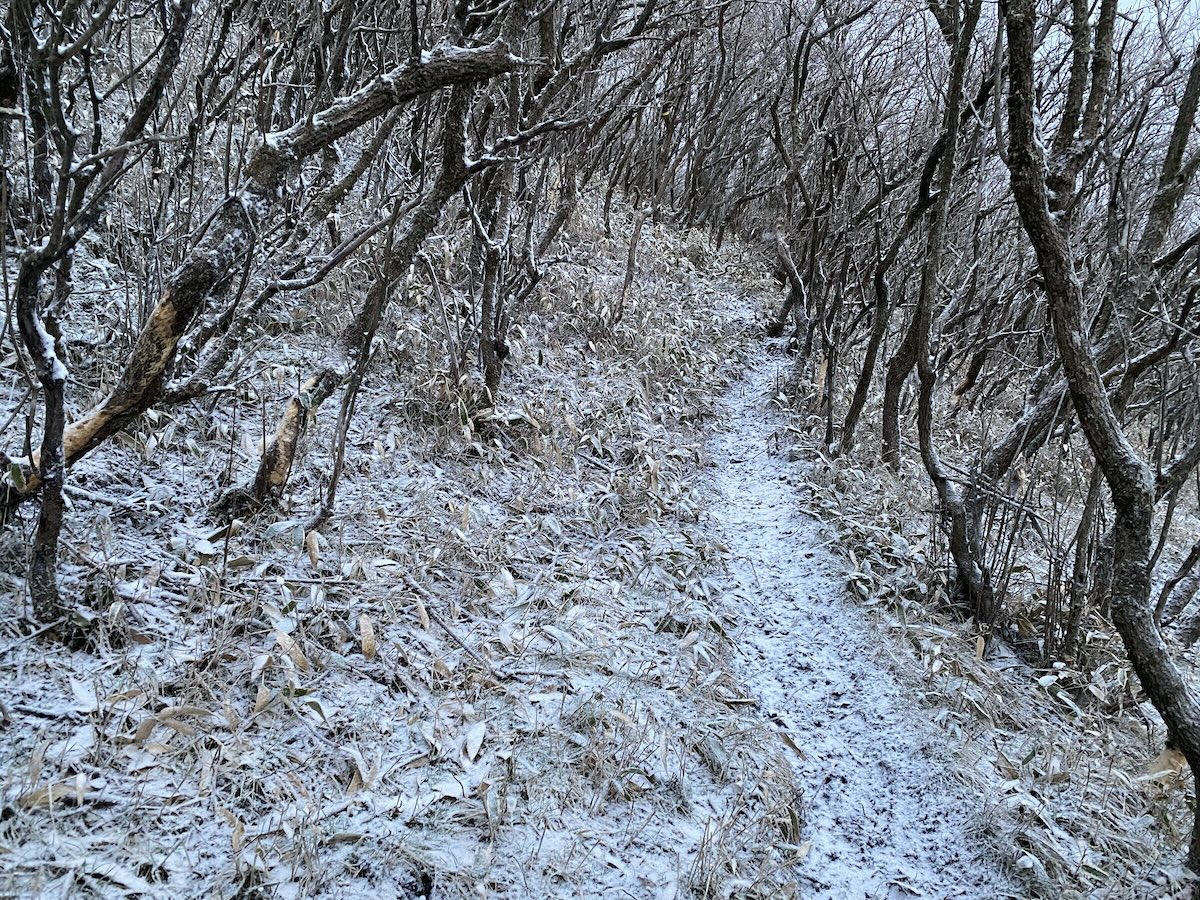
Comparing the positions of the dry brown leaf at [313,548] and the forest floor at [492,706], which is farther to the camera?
the dry brown leaf at [313,548]

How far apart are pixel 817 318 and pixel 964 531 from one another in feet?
14.6

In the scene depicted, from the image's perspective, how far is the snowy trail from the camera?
2822 mm

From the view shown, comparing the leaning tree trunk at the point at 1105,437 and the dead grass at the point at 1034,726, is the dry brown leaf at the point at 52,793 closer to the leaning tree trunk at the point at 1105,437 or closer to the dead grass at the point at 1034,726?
the dead grass at the point at 1034,726

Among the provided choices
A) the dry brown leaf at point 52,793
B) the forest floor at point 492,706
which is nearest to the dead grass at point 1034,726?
the forest floor at point 492,706

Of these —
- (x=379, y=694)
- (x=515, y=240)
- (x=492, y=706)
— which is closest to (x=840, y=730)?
(x=492, y=706)

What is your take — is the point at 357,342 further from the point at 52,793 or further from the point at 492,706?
the point at 52,793

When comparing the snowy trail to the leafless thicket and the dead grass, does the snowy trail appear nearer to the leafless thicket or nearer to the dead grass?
the dead grass

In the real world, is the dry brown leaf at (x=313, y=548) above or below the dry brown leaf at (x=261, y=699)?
above

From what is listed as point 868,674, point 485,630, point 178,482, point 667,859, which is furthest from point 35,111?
point 868,674

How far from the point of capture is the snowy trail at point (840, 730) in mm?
2822

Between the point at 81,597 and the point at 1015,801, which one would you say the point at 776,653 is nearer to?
the point at 1015,801

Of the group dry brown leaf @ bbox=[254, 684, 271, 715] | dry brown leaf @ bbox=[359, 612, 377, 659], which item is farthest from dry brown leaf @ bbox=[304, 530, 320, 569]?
dry brown leaf @ bbox=[254, 684, 271, 715]

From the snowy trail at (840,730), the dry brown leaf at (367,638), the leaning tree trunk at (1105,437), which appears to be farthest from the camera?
the dry brown leaf at (367,638)

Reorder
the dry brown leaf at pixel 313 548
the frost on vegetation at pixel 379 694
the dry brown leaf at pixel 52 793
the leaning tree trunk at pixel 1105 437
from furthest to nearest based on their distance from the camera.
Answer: the dry brown leaf at pixel 313 548, the leaning tree trunk at pixel 1105 437, the frost on vegetation at pixel 379 694, the dry brown leaf at pixel 52 793
